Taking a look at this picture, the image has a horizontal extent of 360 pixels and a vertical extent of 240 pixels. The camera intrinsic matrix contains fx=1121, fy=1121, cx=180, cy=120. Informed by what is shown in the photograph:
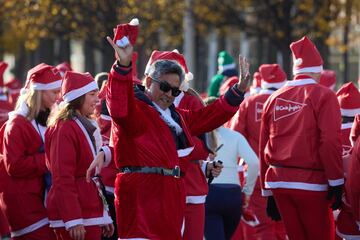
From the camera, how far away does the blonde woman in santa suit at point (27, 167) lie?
8.87m

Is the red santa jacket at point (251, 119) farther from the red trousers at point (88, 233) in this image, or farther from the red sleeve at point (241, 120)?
the red trousers at point (88, 233)

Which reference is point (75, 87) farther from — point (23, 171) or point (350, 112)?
point (350, 112)

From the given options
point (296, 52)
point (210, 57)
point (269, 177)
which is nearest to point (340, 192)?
point (269, 177)

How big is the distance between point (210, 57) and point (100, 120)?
3313cm

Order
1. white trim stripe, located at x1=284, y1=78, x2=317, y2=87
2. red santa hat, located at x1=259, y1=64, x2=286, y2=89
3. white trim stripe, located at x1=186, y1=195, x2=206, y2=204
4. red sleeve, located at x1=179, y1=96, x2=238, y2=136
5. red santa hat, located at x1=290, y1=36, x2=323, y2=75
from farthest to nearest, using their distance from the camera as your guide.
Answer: red santa hat, located at x1=259, y1=64, x2=286, y2=89
red santa hat, located at x1=290, y1=36, x2=323, y2=75
white trim stripe, located at x1=284, y1=78, x2=317, y2=87
white trim stripe, located at x1=186, y1=195, x2=206, y2=204
red sleeve, located at x1=179, y1=96, x2=238, y2=136

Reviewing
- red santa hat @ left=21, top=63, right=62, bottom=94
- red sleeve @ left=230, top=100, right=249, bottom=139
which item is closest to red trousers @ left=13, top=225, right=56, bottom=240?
red santa hat @ left=21, top=63, right=62, bottom=94

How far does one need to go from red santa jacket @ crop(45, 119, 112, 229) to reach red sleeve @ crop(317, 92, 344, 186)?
1.92 meters

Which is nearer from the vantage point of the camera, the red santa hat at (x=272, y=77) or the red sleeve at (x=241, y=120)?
the red sleeve at (x=241, y=120)

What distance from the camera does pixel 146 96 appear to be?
7.36m

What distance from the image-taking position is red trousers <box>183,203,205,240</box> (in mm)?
8945

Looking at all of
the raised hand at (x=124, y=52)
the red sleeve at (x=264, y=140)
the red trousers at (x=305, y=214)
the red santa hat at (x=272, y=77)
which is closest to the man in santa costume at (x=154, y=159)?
the raised hand at (x=124, y=52)

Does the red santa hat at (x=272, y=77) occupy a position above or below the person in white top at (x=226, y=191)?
above

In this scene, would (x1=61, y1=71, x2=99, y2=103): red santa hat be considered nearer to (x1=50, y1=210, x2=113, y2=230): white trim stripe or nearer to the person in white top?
(x1=50, y1=210, x2=113, y2=230): white trim stripe

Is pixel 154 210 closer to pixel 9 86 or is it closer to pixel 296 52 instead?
pixel 296 52
